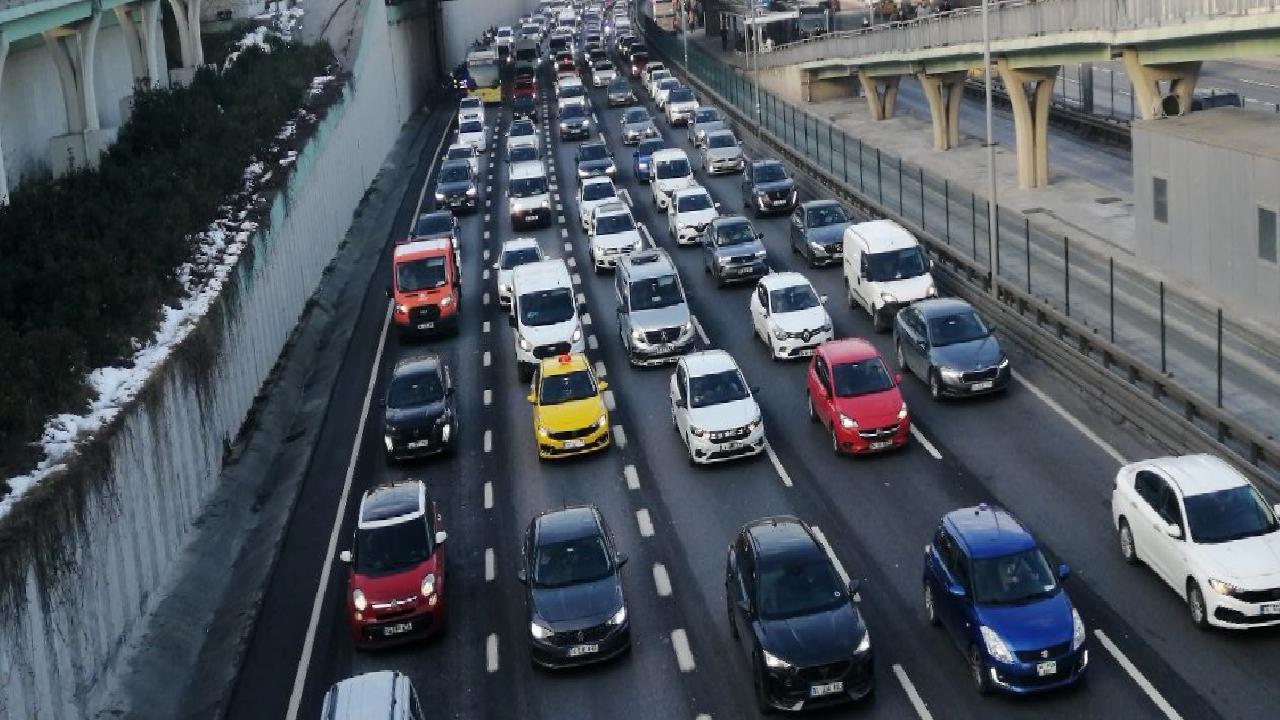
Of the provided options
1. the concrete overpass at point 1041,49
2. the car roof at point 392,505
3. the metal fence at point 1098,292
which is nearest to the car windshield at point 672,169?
the metal fence at point 1098,292

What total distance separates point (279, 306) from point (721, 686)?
23.7 m

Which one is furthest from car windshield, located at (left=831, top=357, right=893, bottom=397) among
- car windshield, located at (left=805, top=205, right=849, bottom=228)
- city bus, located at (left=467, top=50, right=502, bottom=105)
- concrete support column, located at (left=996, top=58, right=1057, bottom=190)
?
city bus, located at (left=467, top=50, right=502, bottom=105)

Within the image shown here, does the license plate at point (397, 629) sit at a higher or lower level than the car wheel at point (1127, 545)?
lower

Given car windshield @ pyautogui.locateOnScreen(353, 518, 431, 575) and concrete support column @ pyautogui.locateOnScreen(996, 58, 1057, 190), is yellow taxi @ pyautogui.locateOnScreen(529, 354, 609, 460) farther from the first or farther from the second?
concrete support column @ pyautogui.locateOnScreen(996, 58, 1057, 190)

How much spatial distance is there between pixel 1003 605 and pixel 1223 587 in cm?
290

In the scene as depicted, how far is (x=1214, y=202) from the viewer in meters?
36.7

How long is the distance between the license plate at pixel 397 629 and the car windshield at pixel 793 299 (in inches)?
594

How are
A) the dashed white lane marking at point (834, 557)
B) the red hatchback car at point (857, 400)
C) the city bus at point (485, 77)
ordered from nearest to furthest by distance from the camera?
1. the dashed white lane marking at point (834, 557)
2. the red hatchback car at point (857, 400)
3. the city bus at point (485, 77)

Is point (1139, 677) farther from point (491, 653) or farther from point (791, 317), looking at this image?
point (791, 317)

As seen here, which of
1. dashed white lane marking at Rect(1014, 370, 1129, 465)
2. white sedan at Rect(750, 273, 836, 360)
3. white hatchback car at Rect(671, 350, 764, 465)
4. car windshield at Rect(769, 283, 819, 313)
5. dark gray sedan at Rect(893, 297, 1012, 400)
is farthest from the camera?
car windshield at Rect(769, 283, 819, 313)

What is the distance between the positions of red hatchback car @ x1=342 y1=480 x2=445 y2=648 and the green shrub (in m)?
4.92

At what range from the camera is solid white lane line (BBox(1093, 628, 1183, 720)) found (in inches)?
773

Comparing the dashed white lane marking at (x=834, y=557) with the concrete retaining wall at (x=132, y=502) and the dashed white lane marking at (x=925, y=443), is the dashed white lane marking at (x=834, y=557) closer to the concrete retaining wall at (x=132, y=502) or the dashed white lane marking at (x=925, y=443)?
the dashed white lane marking at (x=925, y=443)

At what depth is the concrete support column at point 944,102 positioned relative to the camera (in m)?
63.9
